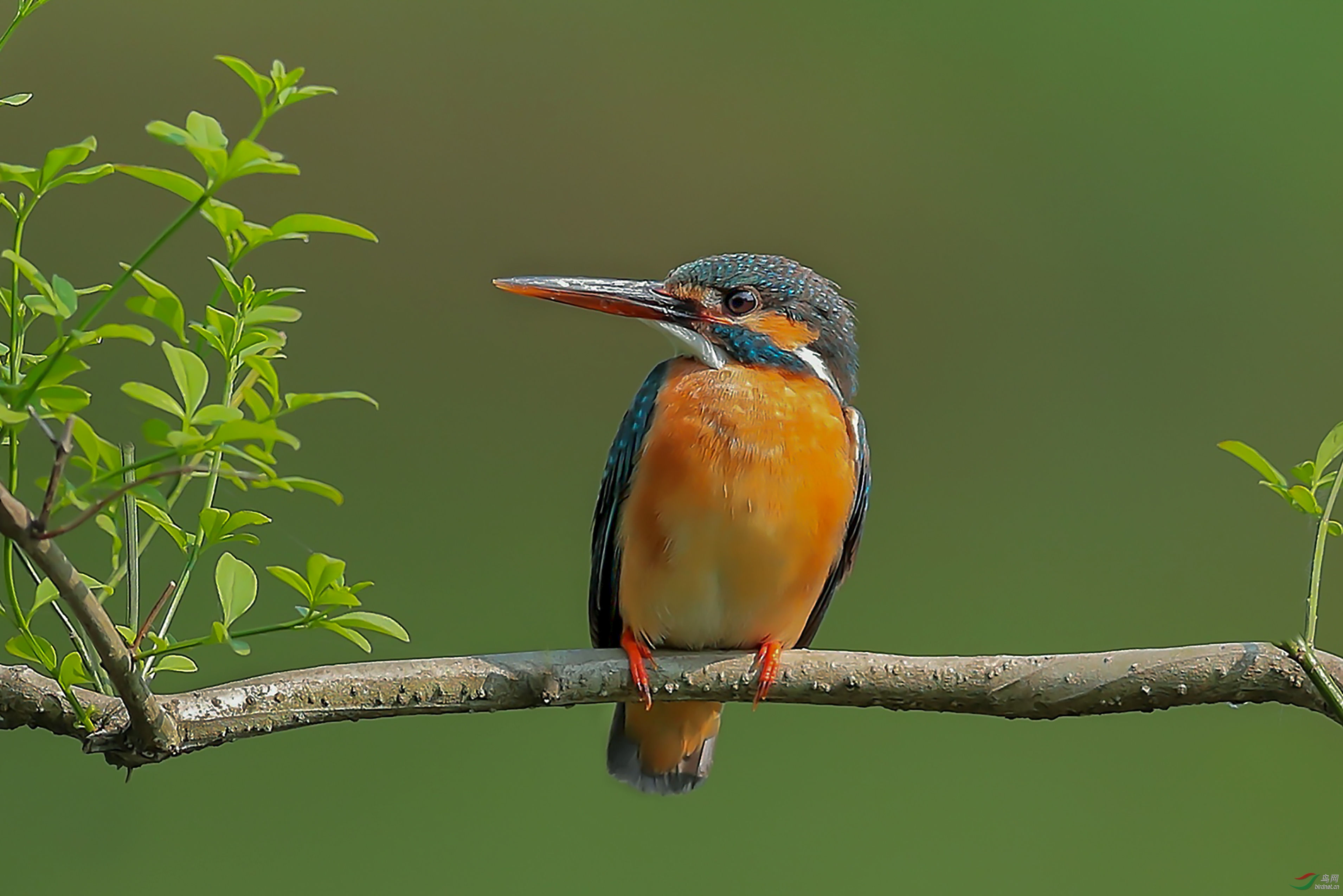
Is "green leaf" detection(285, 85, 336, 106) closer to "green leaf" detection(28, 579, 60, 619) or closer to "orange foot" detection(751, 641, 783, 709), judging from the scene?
"green leaf" detection(28, 579, 60, 619)

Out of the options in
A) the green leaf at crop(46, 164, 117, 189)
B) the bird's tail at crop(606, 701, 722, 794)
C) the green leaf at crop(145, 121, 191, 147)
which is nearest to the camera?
the green leaf at crop(145, 121, 191, 147)

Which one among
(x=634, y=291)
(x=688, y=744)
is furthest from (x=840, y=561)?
(x=634, y=291)

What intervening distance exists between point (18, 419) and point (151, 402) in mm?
63

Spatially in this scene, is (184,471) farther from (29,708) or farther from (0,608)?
(29,708)

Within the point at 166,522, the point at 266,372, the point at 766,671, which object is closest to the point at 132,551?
the point at 166,522

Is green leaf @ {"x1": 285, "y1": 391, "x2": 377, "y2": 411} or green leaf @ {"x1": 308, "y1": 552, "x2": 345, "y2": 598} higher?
green leaf @ {"x1": 285, "y1": 391, "x2": 377, "y2": 411}

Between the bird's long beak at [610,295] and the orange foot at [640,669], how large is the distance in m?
0.37

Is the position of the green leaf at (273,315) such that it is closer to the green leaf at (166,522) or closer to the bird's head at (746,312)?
the green leaf at (166,522)

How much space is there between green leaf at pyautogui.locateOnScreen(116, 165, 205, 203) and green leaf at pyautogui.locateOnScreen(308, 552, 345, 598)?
0.24 m

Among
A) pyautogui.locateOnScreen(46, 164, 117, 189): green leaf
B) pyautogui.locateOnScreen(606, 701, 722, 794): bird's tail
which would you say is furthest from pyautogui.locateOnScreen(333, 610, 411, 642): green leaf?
pyautogui.locateOnScreen(606, 701, 722, 794): bird's tail

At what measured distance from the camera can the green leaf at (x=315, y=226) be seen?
24.3 inches

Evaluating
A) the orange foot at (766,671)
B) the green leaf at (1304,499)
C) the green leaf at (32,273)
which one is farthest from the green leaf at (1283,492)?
the green leaf at (32,273)

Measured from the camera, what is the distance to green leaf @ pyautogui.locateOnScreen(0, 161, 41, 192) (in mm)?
658

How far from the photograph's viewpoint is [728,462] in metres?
1.37
